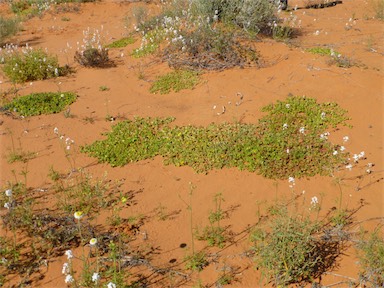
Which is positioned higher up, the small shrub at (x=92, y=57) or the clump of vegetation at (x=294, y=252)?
the small shrub at (x=92, y=57)

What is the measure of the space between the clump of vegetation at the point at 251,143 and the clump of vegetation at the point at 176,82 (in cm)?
135

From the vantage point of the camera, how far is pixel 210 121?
6.59m

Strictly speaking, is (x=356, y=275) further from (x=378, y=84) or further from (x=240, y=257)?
(x=378, y=84)

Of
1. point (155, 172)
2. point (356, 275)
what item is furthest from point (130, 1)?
point (356, 275)

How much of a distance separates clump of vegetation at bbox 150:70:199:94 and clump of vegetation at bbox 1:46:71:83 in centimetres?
238

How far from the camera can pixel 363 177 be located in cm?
515

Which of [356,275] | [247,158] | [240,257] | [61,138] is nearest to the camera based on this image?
[356,275]

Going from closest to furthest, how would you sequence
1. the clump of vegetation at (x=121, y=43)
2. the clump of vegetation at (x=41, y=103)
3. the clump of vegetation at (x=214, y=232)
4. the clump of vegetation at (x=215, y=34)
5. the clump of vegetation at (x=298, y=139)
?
the clump of vegetation at (x=214, y=232) < the clump of vegetation at (x=298, y=139) < the clump of vegetation at (x=41, y=103) < the clump of vegetation at (x=215, y=34) < the clump of vegetation at (x=121, y=43)

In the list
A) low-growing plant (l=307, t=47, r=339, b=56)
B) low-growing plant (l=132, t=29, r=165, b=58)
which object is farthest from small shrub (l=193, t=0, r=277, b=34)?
low-growing plant (l=307, t=47, r=339, b=56)

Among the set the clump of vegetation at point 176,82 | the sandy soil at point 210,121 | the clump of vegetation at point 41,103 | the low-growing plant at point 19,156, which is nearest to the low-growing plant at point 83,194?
the sandy soil at point 210,121

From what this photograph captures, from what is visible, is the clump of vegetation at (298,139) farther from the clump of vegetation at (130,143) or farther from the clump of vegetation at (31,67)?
the clump of vegetation at (31,67)

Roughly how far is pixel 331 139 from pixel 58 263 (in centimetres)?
420

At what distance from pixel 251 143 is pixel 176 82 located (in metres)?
2.93

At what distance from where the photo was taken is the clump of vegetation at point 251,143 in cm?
543
